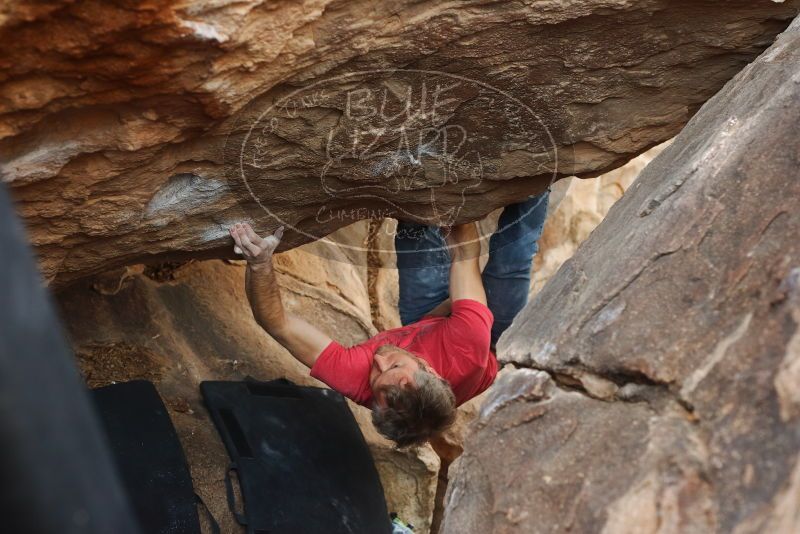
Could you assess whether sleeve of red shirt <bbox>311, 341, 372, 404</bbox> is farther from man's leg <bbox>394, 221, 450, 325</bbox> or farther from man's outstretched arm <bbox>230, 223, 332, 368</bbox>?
man's leg <bbox>394, 221, 450, 325</bbox>

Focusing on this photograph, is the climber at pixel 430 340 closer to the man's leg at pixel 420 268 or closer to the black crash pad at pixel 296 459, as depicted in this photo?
the man's leg at pixel 420 268

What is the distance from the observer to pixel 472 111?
2545mm

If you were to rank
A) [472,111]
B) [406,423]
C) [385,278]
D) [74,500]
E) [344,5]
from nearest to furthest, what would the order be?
[74,500], [344,5], [472,111], [406,423], [385,278]

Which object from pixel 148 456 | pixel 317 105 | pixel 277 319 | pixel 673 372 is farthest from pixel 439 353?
pixel 673 372

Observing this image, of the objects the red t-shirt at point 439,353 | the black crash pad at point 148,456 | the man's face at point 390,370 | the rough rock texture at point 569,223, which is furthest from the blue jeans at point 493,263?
the rough rock texture at point 569,223

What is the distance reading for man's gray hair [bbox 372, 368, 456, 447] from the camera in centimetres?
306

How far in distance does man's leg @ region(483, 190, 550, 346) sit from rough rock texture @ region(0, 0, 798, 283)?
0.26 m

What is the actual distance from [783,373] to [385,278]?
8.76 ft

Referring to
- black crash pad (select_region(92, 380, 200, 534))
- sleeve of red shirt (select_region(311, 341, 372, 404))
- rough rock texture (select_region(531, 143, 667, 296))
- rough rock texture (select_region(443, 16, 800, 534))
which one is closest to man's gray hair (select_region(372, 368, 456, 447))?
sleeve of red shirt (select_region(311, 341, 372, 404))

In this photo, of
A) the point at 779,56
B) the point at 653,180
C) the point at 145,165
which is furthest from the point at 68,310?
the point at 779,56

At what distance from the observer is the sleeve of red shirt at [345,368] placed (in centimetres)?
316

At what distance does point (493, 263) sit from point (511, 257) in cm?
7

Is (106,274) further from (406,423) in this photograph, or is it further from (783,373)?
(783,373)

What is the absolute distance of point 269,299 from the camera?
9.89ft
